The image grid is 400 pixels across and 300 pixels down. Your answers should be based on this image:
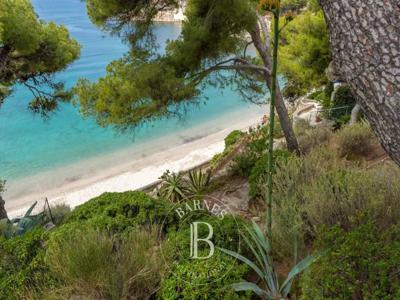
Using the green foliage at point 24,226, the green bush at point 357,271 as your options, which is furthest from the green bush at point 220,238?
the green foliage at point 24,226

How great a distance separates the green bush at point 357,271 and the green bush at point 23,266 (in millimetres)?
1869

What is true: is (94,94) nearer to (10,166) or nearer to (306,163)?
(306,163)

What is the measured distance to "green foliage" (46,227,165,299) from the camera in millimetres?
2426

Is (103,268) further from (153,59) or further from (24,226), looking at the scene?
(153,59)

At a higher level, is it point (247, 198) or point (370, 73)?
point (370, 73)

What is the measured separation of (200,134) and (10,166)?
8632 millimetres

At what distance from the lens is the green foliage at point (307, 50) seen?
12820 millimetres

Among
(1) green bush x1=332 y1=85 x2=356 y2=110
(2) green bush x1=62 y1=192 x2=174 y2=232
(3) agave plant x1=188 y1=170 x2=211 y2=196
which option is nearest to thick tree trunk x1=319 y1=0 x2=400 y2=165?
(2) green bush x1=62 y1=192 x2=174 y2=232

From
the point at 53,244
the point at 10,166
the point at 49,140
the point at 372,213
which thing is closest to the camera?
the point at 372,213

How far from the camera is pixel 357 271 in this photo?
5.87ft

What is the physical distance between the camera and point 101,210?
3.87 meters

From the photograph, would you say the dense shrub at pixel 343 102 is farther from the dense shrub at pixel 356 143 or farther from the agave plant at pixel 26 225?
the agave plant at pixel 26 225

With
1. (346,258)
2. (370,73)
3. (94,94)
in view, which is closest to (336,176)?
(346,258)

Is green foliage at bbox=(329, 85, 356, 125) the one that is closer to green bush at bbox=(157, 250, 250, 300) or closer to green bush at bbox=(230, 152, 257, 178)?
green bush at bbox=(230, 152, 257, 178)
